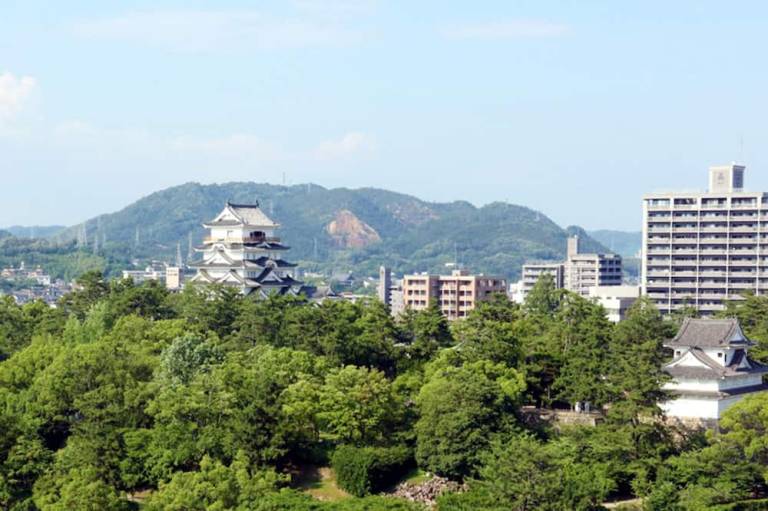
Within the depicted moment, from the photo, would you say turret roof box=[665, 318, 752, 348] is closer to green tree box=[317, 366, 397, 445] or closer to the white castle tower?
green tree box=[317, 366, 397, 445]

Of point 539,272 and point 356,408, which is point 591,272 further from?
point 356,408

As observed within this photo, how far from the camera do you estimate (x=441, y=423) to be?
101 feet

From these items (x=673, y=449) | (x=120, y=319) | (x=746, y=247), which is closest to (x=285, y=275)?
(x=120, y=319)

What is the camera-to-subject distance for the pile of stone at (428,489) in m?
30.1

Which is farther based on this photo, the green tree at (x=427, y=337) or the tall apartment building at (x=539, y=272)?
the tall apartment building at (x=539, y=272)

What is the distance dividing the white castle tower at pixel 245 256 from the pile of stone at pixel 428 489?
1971 cm

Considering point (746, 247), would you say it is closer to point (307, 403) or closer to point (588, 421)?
point (588, 421)

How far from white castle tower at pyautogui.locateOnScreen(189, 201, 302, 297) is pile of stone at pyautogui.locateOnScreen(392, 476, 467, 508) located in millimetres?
19709

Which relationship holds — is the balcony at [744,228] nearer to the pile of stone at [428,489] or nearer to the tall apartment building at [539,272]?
the tall apartment building at [539,272]

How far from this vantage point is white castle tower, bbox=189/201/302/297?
49.6 m

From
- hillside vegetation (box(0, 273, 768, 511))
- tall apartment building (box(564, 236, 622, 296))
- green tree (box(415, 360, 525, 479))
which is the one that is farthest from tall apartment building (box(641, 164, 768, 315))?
green tree (box(415, 360, 525, 479))

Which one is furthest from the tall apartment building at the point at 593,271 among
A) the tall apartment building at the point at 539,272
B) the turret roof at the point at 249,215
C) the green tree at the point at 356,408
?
the green tree at the point at 356,408

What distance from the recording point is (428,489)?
3041 cm

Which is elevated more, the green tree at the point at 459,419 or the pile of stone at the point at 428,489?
the green tree at the point at 459,419
